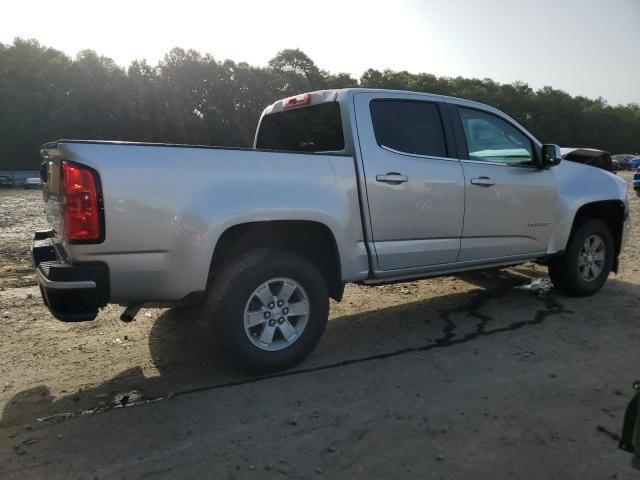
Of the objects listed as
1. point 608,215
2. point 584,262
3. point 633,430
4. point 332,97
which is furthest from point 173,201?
point 608,215

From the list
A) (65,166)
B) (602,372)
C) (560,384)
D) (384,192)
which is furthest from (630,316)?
(65,166)

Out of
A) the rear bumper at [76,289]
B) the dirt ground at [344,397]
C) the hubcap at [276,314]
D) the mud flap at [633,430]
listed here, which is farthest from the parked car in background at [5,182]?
the mud flap at [633,430]

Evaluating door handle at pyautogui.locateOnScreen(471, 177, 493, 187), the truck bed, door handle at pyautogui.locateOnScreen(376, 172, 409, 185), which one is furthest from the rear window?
door handle at pyautogui.locateOnScreen(471, 177, 493, 187)

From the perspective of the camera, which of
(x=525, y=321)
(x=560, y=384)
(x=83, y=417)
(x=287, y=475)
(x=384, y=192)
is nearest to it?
(x=287, y=475)

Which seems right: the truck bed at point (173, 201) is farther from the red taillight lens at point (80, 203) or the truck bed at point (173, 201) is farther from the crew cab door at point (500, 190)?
the crew cab door at point (500, 190)

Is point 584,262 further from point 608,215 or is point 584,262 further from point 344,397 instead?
point 344,397

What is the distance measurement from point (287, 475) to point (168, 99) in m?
54.9

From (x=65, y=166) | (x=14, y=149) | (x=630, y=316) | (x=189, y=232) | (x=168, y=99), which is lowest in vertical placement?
(x=630, y=316)

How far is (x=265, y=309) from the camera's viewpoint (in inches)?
146

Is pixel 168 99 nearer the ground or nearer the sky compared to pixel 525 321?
nearer the sky

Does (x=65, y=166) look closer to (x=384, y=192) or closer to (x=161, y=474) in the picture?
(x=161, y=474)

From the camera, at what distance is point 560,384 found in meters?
3.58

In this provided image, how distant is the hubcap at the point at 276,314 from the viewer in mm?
3680

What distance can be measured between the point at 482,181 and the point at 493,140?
621 millimetres
